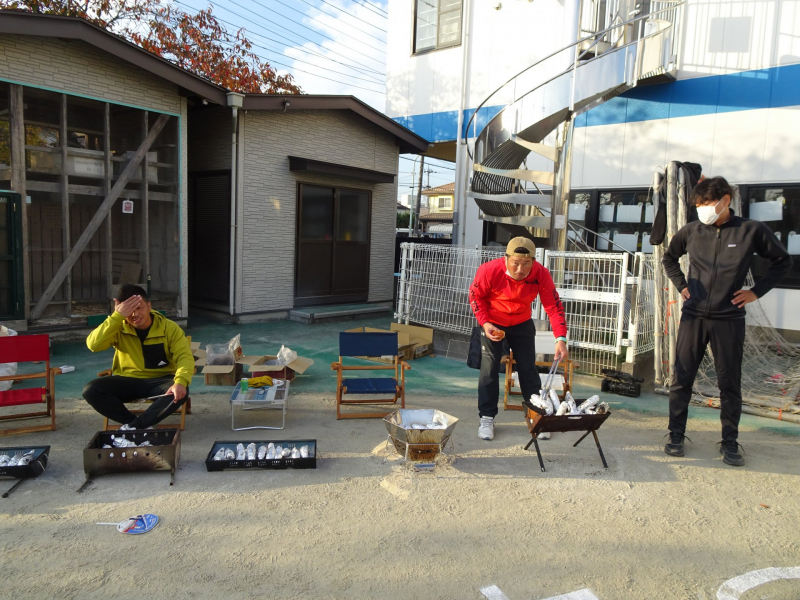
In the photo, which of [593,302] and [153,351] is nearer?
[153,351]

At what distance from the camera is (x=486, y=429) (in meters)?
4.77

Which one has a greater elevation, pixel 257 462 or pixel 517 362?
pixel 517 362

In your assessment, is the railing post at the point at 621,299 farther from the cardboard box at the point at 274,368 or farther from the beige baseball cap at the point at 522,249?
the cardboard box at the point at 274,368

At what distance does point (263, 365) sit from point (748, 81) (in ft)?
28.0

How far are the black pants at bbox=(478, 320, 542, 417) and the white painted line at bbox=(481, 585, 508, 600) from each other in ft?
6.89

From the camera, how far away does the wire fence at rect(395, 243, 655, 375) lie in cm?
643

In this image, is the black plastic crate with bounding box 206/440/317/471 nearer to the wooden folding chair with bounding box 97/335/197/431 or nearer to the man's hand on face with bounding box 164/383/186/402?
the man's hand on face with bounding box 164/383/186/402

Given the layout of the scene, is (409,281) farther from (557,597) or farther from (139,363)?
(557,597)

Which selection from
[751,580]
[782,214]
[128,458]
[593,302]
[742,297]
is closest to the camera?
[751,580]

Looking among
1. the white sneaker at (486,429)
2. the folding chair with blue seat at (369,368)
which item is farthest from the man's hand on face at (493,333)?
the folding chair with blue seat at (369,368)

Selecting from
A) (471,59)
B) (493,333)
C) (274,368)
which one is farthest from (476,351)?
(471,59)

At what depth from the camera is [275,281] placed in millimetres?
10375

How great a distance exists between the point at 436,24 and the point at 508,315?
1133cm

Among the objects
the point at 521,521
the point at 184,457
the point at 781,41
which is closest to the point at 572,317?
the point at 521,521
